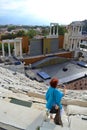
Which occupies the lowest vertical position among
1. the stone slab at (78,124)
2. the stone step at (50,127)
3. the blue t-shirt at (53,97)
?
the stone slab at (78,124)

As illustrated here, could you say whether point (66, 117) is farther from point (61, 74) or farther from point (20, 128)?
point (61, 74)

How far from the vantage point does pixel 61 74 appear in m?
21.2

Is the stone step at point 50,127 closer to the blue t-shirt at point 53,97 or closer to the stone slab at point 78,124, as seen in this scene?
the stone slab at point 78,124

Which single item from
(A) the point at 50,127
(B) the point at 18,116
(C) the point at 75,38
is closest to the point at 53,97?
(A) the point at 50,127

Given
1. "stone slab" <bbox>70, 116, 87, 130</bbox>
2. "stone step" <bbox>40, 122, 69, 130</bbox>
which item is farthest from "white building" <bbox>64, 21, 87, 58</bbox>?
"stone step" <bbox>40, 122, 69, 130</bbox>

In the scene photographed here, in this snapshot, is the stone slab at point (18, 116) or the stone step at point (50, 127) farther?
the stone slab at point (18, 116)

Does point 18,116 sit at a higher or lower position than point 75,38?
lower

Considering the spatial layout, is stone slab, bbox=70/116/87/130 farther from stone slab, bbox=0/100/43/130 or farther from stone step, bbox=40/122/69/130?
stone slab, bbox=0/100/43/130

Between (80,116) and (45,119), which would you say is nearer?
(45,119)

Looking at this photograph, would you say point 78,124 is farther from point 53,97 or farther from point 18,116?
point 18,116

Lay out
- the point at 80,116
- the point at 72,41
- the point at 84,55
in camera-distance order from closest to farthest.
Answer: the point at 80,116 < the point at 84,55 < the point at 72,41

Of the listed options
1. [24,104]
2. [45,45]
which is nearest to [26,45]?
[45,45]

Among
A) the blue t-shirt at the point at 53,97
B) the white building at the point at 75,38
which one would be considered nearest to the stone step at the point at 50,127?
the blue t-shirt at the point at 53,97

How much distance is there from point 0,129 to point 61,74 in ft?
58.8
